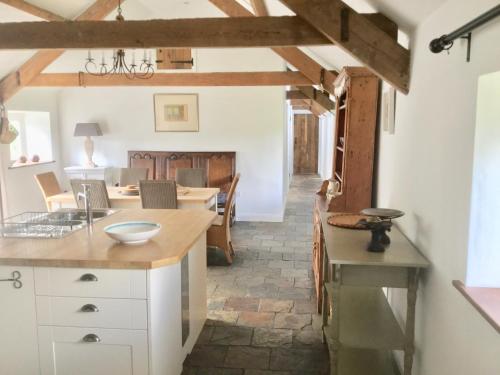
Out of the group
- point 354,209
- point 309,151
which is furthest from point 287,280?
point 309,151

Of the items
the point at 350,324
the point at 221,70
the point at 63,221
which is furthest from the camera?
the point at 221,70

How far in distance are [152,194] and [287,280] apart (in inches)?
65.0

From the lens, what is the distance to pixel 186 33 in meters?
3.21

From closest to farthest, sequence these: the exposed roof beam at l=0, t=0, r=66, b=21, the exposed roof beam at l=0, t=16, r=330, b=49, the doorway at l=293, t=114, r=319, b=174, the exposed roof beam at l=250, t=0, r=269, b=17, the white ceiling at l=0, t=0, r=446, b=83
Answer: the white ceiling at l=0, t=0, r=446, b=83 < the exposed roof beam at l=0, t=16, r=330, b=49 < the exposed roof beam at l=0, t=0, r=66, b=21 < the exposed roof beam at l=250, t=0, r=269, b=17 < the doorway at l=293, t=114, r=319, b=174

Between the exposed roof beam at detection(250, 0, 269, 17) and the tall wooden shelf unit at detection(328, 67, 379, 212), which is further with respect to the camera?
the exposed roof beam at detection(250, 0, 269, 17)

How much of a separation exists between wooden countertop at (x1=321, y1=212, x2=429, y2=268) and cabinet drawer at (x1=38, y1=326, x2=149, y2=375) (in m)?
1.12

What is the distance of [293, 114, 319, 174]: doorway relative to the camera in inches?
557

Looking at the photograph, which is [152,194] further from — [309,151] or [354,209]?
[309,151]

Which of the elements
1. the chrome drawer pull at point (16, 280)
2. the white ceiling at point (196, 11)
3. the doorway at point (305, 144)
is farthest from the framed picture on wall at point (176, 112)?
the doorway at point (305, 144)

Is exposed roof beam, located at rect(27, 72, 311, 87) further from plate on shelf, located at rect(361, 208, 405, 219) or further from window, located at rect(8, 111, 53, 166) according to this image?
plate on shelf, located at rect(361, 208, 405, 219)

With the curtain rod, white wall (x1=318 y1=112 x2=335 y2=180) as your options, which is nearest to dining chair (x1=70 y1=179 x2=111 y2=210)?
the curtain rod

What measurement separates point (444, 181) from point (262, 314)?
2144 millimetres

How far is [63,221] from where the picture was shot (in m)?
3.11

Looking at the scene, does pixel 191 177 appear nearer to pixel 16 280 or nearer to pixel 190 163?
pixel 190 163
